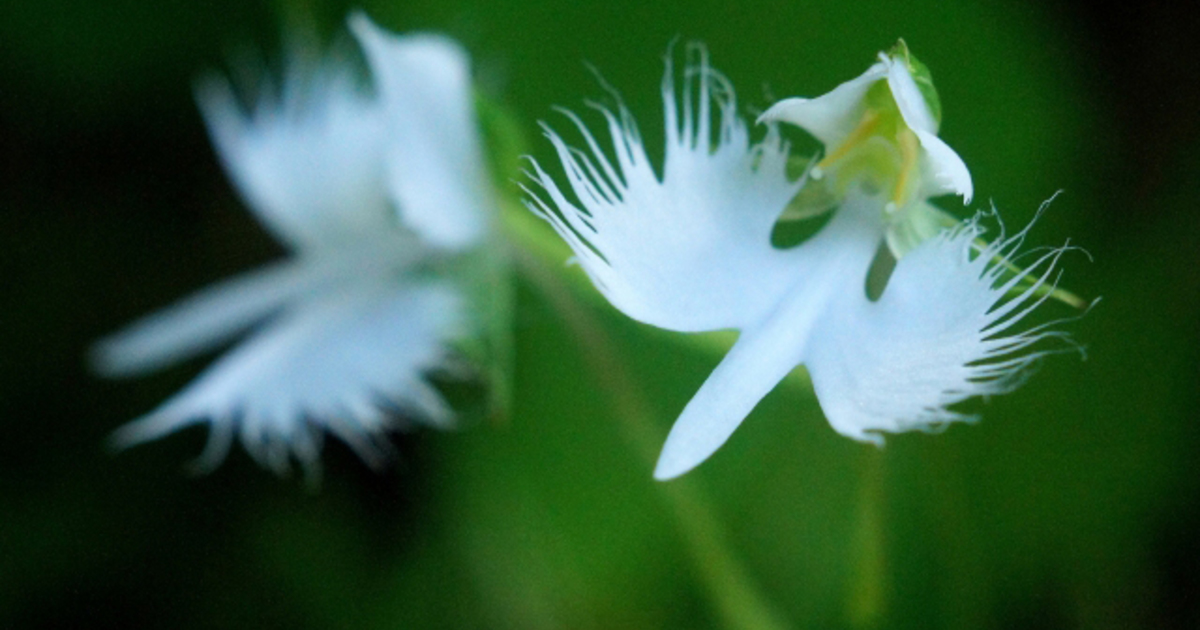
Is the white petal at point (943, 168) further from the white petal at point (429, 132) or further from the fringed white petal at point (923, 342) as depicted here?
the white petal at point (429, 132)

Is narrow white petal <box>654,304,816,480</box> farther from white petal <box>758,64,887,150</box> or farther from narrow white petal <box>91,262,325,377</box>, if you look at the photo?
narrow white petal <box>91,262,325,377</box>

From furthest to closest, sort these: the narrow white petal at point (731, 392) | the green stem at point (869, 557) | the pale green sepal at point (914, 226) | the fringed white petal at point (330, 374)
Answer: the fringed white petal at point (330, 374) → the green stem at point (869, 557) → the pale green sepal at point (914, 226) → the narrow white petal at point (731, 392)

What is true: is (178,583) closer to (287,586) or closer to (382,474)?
(287,586)

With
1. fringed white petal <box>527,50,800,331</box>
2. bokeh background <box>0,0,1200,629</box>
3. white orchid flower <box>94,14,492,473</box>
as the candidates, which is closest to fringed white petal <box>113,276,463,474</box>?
white orchid flower <box>94,14,492,473</box>

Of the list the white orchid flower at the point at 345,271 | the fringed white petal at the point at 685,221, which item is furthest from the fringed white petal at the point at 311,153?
the fringed white petal at the point at 685,221

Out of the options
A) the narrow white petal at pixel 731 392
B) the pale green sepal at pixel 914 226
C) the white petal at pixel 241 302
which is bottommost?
the pale green sepal at pixel 914 226

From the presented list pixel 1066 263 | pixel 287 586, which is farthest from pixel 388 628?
pixel 1066 263

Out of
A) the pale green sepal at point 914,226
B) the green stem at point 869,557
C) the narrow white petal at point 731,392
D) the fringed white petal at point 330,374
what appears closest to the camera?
the narrow white petal at point 731,392
